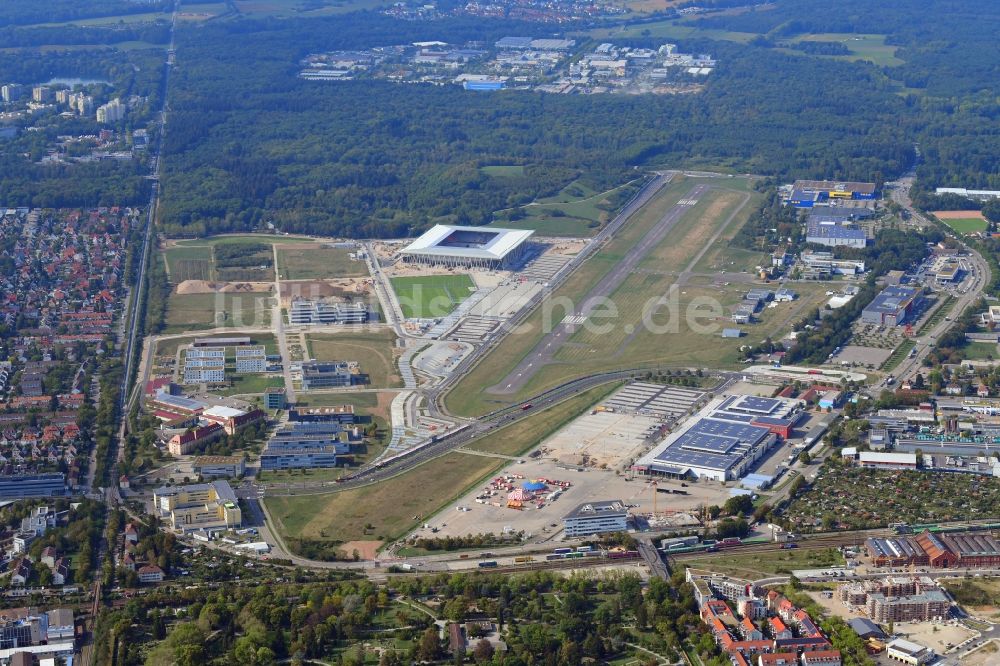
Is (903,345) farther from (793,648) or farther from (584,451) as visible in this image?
(793,648)

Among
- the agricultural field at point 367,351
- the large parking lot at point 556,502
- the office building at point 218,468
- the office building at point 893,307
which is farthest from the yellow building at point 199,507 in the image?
the office building at point 893,307

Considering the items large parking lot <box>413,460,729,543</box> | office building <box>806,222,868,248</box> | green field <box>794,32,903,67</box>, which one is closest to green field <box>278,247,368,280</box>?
office building <box>806,222,868,248</box>

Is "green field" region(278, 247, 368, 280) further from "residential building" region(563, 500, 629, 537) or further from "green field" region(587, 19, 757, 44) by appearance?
"green field" region(587, 19, 757, 44)

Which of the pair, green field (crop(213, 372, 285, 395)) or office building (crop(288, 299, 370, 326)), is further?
office building (crop(288, 299, 370, 326))

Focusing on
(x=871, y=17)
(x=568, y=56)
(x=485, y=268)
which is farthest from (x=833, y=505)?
(x=871, y=17)

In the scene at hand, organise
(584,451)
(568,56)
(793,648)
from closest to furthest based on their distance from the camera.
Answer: (793,648)
(584,451)
(568,56)

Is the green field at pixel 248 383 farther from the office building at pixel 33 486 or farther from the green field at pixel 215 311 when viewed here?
the office building at pixel 33 486

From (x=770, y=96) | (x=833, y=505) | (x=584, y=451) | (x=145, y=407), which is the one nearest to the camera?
(x=833, y=505)
